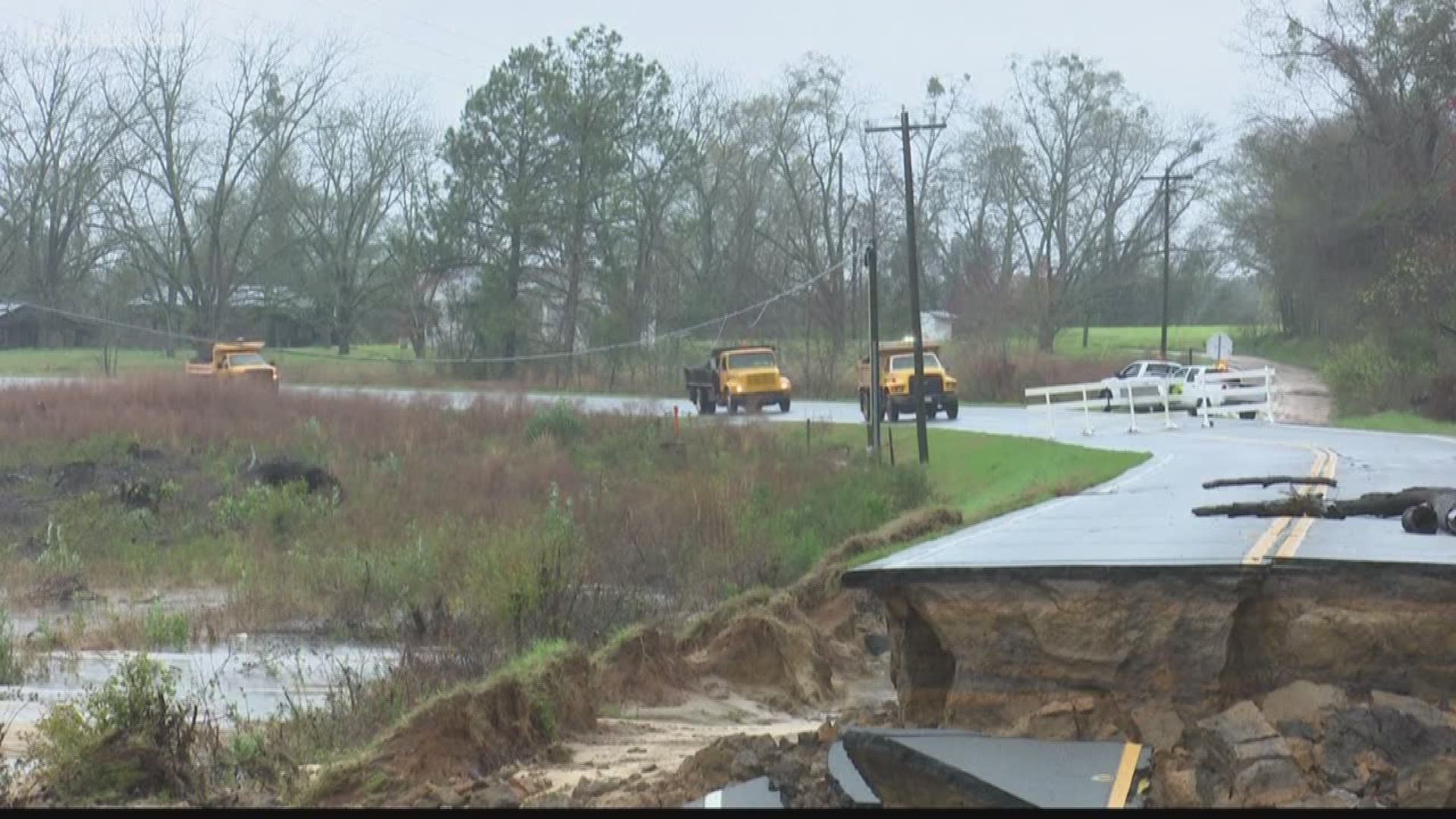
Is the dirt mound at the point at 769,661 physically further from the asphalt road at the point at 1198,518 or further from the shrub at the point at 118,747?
the shrub at the point at 118,747

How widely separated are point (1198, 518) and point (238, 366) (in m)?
52.5

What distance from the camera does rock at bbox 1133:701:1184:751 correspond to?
406 inches

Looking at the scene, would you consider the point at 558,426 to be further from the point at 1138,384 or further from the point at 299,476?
the point at 1138,384

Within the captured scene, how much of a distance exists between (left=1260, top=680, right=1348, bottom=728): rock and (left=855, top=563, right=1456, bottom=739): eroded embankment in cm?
21

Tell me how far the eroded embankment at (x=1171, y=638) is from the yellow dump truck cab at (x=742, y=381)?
149 ft

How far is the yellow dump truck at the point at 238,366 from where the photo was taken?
60.8m

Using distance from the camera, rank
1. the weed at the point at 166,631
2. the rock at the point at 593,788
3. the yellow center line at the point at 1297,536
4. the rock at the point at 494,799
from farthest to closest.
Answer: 1. the weed at the point at 166,631
2. the yellow center line at the point at 1297,536
3. the rock at the point at 593,788
4. the rock at the point at 494,799

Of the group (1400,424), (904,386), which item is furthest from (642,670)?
(904,386)

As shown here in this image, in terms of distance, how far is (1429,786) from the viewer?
29.9 ft

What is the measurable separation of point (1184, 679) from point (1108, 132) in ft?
314

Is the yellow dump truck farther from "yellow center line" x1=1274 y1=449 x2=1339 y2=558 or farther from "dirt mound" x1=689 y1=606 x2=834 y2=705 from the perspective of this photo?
"yellow center line" x1=1274 y1=449 x2=1339 y2=558

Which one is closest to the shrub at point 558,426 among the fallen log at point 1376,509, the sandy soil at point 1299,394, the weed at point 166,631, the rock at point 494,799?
the sandy soil at point 1299,394

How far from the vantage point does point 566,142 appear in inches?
3204

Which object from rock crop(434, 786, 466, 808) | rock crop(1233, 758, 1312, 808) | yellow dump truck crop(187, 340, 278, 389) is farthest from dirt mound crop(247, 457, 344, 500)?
rock crop(1233, 758, 1312, 808)
